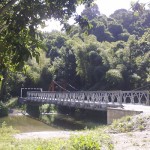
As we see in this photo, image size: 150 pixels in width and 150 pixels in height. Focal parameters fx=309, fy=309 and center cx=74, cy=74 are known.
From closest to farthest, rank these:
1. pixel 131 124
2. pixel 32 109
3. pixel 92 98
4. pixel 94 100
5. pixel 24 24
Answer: pixel 24 24
pixel 131 124
pixel 94 100
pixel 92 98
pixel 32 109

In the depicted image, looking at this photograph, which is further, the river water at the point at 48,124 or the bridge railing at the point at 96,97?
the river water at the point at 48,124

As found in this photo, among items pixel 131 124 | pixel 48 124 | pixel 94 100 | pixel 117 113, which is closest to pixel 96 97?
pixel 94 100

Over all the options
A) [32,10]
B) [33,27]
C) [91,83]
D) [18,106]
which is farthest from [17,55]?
[18,106]

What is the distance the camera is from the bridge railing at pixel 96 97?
16325 millimetres

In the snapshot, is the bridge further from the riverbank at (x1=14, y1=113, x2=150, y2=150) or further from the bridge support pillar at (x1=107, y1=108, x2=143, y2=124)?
the riverbank at (x1=14, y1=113, x2=150, y2=150)

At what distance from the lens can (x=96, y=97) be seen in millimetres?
18578

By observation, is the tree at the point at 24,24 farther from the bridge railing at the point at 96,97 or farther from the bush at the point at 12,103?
the bush at the point at 12,103

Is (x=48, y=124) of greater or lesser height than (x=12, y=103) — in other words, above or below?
below

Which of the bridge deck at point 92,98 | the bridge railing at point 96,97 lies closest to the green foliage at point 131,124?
the bridge deck at point 92,98

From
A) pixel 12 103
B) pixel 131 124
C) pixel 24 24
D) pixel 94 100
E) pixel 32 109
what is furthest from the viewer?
pixel 12 103

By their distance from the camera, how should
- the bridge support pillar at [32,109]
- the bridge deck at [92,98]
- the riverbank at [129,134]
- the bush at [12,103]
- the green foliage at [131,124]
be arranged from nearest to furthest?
the riverbank at [129,134] → the green foliage at [131,124] → the bridge deck at [92,98] → the bridge support pillar at [32,109] → the bush at [12,103]

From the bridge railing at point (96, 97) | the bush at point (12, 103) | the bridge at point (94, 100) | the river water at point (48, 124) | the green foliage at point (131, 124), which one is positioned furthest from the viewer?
the bush at point (12, 103)

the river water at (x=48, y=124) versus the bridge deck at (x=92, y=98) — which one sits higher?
the bridge deck at (x=92, y=98)

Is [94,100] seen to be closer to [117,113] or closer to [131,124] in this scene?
[117,113]
